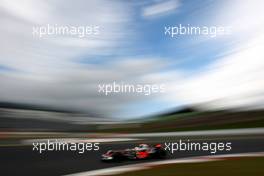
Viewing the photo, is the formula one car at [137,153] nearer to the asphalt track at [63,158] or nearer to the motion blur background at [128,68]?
the asphalt track at [63,158]

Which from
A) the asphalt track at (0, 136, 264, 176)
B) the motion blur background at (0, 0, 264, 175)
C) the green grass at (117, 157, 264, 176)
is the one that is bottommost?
the green grass at (117, 157, 264, 176)

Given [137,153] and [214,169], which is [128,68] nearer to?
[137,153]

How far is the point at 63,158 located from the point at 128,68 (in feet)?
2.50

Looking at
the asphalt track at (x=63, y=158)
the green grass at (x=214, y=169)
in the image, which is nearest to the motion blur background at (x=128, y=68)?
the asphalt track at (x=63, y=158)

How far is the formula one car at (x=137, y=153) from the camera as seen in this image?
256cm

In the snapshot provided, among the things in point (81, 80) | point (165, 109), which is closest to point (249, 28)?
point (165, 109)

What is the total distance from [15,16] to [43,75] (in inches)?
18.0

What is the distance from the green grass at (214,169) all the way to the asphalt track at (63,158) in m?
0.07

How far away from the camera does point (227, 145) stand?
2584 mm

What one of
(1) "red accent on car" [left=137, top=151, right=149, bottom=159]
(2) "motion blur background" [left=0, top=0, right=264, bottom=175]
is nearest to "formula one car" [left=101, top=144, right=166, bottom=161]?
(1) "red accent on car" [left=137, top=151, right=149, bottom=159]

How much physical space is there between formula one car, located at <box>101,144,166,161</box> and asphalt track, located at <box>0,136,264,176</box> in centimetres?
3

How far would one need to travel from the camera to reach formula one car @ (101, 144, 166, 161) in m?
2.56

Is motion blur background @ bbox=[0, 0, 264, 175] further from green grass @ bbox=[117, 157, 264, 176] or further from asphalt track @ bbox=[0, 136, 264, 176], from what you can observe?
green grass @ bbox=[117, 157, 264, 176]

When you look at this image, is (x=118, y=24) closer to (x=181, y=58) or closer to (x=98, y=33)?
(x=98, y=33)
